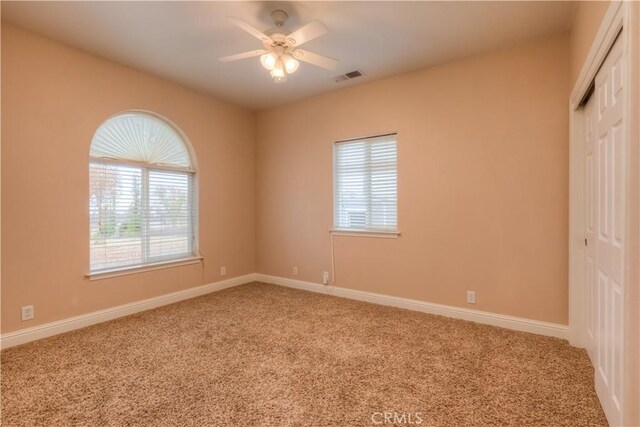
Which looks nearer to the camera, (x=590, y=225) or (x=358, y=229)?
(x=590, y=225)

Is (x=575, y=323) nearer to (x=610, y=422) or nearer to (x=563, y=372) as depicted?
(x=563, y=372)

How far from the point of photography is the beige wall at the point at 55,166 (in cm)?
270

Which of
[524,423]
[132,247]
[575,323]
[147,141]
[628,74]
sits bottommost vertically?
[524,423]

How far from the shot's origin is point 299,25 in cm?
271

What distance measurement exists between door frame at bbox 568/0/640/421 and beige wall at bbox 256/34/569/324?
221 mm

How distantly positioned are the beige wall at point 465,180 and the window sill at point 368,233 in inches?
2.5

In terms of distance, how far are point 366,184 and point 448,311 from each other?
1770mm

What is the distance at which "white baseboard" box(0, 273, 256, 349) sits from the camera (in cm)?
273

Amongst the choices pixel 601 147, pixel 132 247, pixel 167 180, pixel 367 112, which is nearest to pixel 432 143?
pixel 367 112

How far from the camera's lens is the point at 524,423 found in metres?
1.71

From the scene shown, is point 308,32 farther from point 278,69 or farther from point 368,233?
point 368,233

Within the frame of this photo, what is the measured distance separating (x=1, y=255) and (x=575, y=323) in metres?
4.83

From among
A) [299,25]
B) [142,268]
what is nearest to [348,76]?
[299,25]

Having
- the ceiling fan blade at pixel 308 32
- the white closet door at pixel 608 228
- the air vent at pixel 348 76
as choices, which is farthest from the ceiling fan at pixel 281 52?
the white closet door at pixel 608 228
